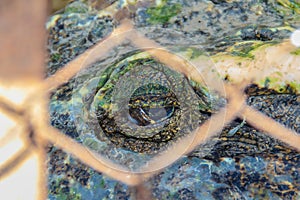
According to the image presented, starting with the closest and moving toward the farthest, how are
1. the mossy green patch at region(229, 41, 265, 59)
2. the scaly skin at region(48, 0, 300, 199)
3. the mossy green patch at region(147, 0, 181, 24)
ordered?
the scaly skin at region(48, 0, 300, 199), the mossy green patch at region(229, 41, 265, 59), the mossy green patch at region(147, 0, 181, 24)

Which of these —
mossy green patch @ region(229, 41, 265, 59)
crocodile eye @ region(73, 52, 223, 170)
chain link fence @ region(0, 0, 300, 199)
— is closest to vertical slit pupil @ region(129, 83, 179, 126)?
crocodile eye @ region(73, 52, 223, 170)

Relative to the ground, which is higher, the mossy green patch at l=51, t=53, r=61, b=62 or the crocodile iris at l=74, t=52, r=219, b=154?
the crocodile iris at l=74, t=52, r=219, b=154

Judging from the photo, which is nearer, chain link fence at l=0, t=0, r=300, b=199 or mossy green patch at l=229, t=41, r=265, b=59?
chain link fence at l=0, t=0, r=300, b=199

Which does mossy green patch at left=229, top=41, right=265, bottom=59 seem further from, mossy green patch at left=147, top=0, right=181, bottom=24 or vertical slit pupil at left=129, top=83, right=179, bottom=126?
mossy green patch at left=147, top=0, right=181, bottom=24

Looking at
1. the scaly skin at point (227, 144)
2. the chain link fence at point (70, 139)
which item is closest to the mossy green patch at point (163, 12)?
the chain link fence at point (70, 139)

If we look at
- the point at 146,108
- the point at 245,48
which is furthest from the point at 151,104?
the point at 245,48

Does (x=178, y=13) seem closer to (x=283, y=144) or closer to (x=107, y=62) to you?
(x=107, y=62)

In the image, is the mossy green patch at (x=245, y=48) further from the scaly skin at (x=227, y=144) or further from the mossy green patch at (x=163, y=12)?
the mossy green patch at (x=163, y=12)
